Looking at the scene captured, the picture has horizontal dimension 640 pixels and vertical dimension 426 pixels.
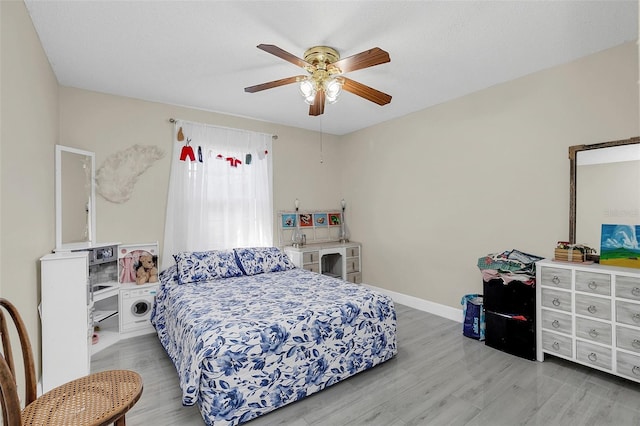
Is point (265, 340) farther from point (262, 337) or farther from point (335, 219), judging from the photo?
point (335, 219)

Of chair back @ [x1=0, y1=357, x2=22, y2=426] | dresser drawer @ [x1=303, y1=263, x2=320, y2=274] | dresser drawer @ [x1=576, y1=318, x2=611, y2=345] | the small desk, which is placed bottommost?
dresser drawer @ [x1=576, y1=318, x2=611, y2=345]

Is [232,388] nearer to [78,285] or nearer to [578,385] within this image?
[78,285]

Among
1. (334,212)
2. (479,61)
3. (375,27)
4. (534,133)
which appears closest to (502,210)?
(534,133)

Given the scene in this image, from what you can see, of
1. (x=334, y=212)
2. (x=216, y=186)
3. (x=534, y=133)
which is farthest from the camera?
(x=334, y=212)

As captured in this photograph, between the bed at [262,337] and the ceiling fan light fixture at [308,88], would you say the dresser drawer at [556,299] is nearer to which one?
the bed at [262,337]

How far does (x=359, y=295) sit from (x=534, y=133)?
2.37 meters

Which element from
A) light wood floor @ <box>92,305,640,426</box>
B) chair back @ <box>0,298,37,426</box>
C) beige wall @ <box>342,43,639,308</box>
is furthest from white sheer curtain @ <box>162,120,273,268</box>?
chair back @ <box>0,298,37,426</box>

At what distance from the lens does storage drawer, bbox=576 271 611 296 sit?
7.52ft

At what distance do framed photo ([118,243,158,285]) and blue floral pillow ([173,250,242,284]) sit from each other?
295 millimetres

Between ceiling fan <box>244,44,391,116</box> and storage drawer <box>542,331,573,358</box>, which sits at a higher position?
ceiling fan <box>244,44,391,116</box>

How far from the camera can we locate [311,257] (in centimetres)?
439

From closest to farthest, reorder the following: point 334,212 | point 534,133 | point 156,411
A: point 156,411 → point 534,133 → point 334,212

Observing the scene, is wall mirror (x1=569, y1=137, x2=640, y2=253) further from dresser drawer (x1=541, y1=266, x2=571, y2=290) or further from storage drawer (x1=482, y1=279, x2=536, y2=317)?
storage drawer (x1=482, y1=279, x2=536, y2=317)

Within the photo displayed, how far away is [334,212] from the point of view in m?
5.21
